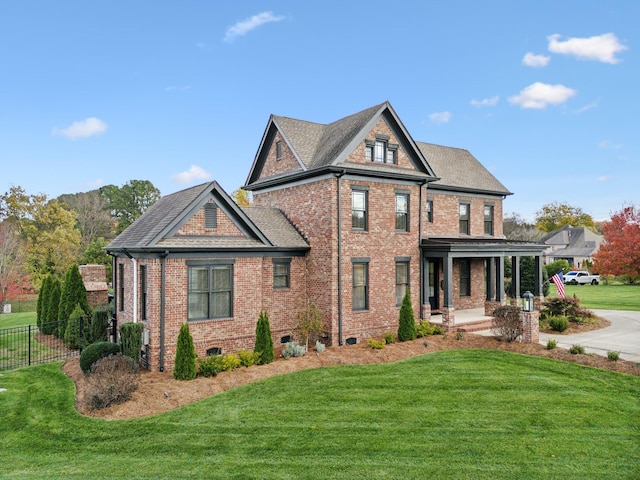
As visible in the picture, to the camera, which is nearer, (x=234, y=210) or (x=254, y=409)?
(x=254, y=409)

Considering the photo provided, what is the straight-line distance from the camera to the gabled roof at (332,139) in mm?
18516

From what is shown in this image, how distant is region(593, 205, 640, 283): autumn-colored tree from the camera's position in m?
38.2

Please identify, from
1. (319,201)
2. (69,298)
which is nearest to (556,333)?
(319,201)

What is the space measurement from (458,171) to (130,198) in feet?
170

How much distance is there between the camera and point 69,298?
2133 cm

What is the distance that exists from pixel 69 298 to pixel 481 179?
22615mm

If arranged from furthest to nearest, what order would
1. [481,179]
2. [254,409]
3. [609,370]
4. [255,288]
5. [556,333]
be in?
[481,179] < [556,333] < [255,288] < [609,370] < [254,409]

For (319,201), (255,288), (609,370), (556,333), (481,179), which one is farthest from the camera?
(481,179)

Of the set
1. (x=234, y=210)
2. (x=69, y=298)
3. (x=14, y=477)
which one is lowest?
(x=14, y=477)

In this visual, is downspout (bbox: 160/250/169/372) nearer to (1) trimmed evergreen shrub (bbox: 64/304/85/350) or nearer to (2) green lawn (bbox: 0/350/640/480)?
(2) green lawn (bbox: 0/350/640/480)

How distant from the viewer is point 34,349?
19.3 meters

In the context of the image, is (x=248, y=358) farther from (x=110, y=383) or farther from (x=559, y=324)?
Answer: (x=559, y=324)

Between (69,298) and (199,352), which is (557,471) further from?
(69,298)

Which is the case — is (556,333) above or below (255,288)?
below
